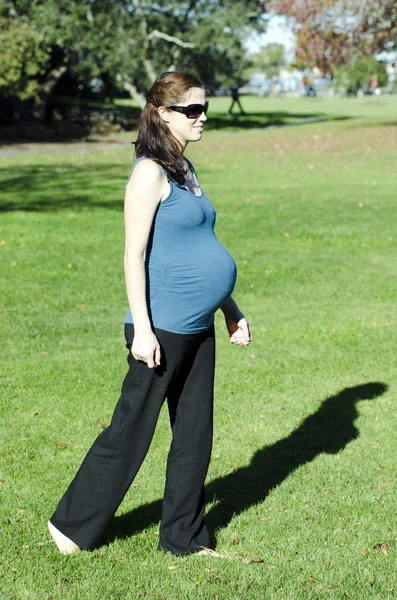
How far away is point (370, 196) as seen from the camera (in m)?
16.7

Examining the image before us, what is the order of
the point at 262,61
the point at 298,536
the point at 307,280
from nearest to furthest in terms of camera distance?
the point at 298,536, the point at 307,280, the point at 262,61

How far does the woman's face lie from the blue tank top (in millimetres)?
196

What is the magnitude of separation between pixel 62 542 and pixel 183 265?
4.44 ft

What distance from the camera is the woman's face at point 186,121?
324 cm

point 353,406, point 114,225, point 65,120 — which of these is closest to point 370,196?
point 114,225

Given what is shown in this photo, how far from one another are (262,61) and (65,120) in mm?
108109

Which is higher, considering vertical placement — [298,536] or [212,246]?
[212,246]

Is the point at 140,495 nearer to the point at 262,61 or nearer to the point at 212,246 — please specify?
the point at 212,246

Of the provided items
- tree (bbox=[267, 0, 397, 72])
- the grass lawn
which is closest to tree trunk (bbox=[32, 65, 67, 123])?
tree (bbox=[267, 0, 397, 72])

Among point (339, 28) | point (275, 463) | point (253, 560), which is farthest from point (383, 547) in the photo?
point (339, 28)

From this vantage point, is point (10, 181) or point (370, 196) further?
point (10, 181)

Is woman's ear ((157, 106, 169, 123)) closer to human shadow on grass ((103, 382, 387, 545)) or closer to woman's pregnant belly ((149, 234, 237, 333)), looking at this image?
woman's pregnant belly ((149, 234, 237, 333))

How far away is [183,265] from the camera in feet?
10.6

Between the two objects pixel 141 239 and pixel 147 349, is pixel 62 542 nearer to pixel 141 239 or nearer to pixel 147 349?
pixel 147 349
